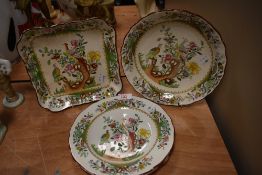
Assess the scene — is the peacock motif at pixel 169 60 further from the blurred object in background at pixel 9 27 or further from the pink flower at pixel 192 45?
the blurred object in background at pixel 9 27

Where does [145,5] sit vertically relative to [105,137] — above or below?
above

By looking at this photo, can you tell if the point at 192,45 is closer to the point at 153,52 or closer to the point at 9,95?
the point at 153,52

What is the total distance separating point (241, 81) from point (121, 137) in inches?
11.3

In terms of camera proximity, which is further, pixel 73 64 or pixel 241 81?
pixel 73 64

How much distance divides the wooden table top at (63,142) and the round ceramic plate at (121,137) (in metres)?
0.03

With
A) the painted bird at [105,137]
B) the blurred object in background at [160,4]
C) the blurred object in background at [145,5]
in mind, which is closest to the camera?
the painted bird at [105,137]

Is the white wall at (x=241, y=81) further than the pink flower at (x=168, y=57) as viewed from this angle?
No

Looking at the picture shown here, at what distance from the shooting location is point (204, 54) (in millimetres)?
714

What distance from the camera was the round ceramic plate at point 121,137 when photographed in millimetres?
610

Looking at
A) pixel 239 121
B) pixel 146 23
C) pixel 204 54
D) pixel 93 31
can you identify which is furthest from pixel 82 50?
pixel 239 121

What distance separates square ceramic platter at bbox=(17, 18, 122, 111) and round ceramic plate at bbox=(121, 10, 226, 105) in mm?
55

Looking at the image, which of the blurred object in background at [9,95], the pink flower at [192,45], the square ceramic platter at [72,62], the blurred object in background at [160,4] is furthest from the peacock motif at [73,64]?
the blurred object in background at [160,4]

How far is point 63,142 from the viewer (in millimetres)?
673

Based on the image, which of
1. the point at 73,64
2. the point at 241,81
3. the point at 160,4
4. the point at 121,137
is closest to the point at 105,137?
the point at 121,137
